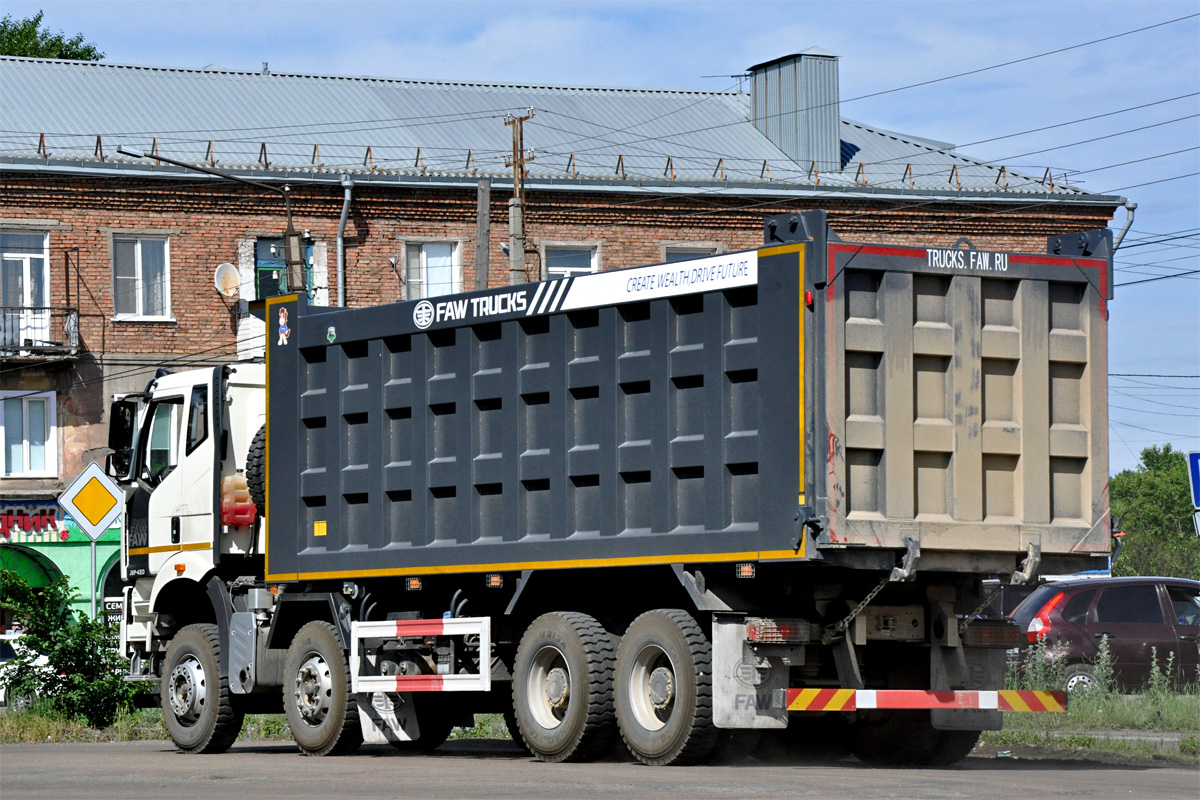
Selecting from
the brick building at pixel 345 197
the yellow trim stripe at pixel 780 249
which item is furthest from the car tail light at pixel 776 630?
the brick building at pixel 345 197

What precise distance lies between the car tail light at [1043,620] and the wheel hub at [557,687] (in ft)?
26.8

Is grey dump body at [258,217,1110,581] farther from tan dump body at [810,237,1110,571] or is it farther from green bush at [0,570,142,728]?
green bush at [0,570,142,728]

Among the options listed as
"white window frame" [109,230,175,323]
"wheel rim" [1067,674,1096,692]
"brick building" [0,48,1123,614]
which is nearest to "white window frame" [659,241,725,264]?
"brick building" [0,48,1123,614]

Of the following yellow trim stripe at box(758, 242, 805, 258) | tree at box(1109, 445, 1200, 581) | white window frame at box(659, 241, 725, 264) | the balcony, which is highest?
white window frame at box(659, 241, 725, 264)

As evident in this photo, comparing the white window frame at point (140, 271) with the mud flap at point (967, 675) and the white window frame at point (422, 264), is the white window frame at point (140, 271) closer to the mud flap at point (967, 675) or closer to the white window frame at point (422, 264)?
the white window frame at point (422, 264)

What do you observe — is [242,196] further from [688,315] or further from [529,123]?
[688,315]

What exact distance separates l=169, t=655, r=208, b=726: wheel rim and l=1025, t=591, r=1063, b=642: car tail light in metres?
8.85

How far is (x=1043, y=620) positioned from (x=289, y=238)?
1807 centimetres

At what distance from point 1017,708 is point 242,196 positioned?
1044 inches

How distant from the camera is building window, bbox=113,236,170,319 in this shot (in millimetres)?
36562

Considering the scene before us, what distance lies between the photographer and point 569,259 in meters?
39.1

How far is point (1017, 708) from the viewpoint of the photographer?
13117 mm

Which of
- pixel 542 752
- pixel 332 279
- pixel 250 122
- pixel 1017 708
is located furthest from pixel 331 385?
pixel 250 122

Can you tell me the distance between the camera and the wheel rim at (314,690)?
1561 cm
